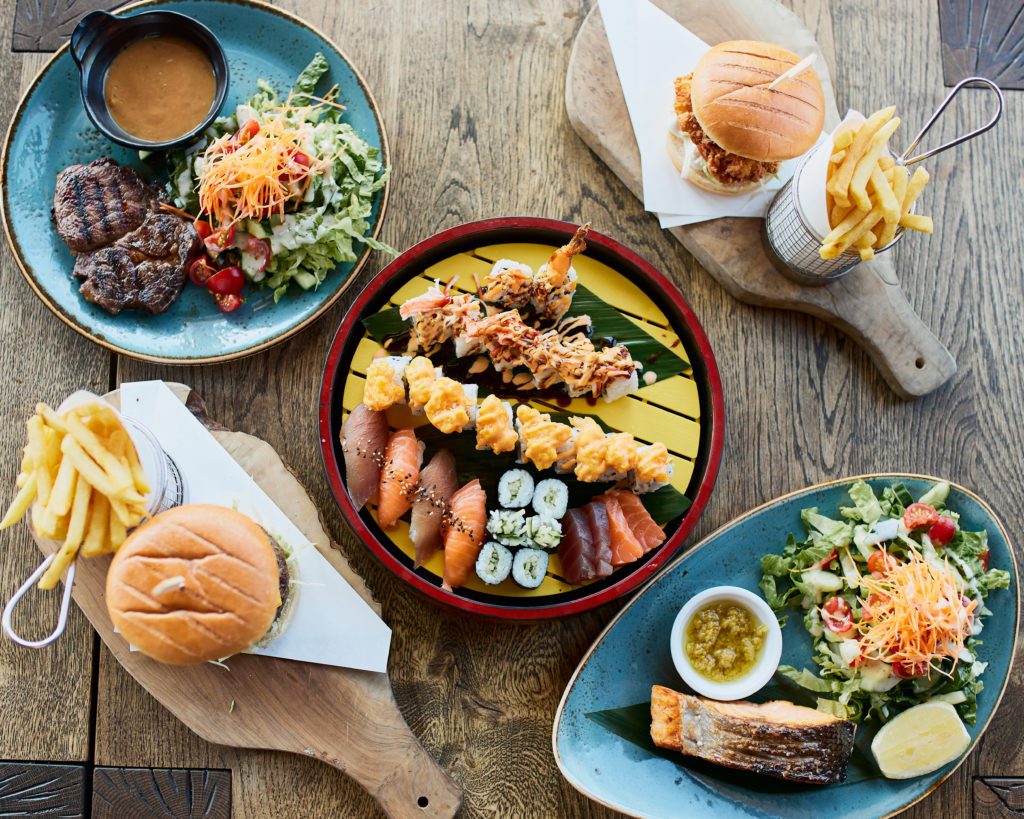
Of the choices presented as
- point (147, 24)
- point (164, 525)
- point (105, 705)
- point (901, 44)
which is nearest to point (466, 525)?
point (164, 525)

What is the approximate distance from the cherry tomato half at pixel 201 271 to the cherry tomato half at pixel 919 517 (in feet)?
8.94

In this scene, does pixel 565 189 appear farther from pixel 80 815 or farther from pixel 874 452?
pixel 80 815

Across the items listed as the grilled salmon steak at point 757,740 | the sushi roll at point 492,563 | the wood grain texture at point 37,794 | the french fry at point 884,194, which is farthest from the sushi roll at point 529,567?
the wood grain texture at point 37,794

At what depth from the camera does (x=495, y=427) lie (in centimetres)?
287

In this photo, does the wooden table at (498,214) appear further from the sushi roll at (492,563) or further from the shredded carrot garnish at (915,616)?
the shredded carrot garnish at (915,616)

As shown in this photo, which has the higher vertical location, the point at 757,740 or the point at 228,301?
the point at 228,301

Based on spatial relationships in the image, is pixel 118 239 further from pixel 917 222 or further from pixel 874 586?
pixel 874 586

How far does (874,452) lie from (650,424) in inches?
37.9

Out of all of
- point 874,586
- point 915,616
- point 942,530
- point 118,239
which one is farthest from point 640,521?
point 118,239

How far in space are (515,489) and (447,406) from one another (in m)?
0.40

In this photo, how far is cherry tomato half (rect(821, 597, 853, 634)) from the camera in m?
2.97

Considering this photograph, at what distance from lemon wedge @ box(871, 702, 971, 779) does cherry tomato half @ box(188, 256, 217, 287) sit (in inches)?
117

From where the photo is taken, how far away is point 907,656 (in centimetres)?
282

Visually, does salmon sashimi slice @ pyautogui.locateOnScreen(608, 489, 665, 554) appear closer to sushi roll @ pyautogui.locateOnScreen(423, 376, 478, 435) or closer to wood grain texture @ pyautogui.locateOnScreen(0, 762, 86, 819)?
sushi roll @ pyautogui.locateOnScreen(423, 376, 478, 435)
